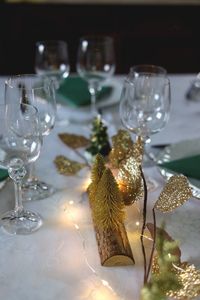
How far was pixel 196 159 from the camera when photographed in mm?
904

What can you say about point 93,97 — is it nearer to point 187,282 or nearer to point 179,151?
point 179,151

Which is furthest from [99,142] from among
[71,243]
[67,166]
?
[71,243]

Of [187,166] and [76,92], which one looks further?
[76,92]

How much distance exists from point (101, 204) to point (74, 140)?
0.35m

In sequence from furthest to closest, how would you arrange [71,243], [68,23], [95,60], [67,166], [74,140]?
[68,23] → [95,60] → [74,140] → [67,166] → [71,243]

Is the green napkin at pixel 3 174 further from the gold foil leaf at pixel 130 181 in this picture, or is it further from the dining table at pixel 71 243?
the gold foil leaf at pixel 130 181

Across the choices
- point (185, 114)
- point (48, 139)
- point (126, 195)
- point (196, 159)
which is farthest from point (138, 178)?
point (185, 114)

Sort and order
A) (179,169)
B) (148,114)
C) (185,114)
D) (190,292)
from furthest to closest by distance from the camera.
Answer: (185,114) < (148,114) < (179,169) < (190,292)

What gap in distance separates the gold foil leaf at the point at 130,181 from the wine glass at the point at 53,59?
19.1 inches

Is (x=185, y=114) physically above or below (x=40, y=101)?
below

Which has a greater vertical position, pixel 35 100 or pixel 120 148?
pixel 35 100

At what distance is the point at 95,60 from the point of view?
1.22 m

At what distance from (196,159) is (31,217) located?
317 mm

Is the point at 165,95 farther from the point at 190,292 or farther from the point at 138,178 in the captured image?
the point at 190,292
